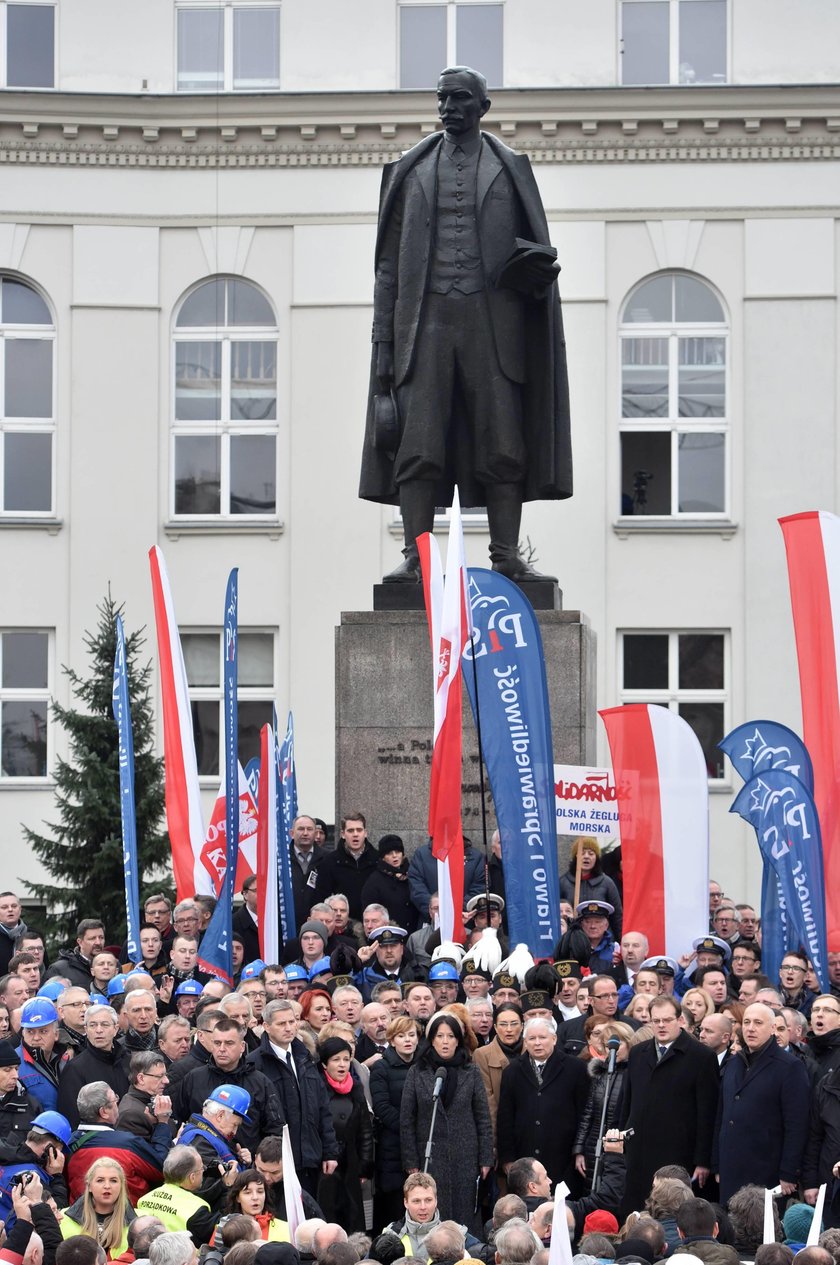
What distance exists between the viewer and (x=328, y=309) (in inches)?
1189

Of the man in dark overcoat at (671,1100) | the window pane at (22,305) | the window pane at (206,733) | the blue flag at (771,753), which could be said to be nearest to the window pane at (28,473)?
the window pane at (22,305)

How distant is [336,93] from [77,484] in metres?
5.56

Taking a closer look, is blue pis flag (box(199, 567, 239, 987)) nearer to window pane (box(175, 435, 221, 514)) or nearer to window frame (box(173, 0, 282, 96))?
window pane (box(175, 435, 221, 514))

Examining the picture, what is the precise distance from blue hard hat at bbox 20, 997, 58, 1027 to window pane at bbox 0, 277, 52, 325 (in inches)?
809

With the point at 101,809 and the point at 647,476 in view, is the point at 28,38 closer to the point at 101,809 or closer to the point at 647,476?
the point at 647,476

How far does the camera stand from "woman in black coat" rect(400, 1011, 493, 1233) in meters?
10.8

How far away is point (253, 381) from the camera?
3066 centimetres

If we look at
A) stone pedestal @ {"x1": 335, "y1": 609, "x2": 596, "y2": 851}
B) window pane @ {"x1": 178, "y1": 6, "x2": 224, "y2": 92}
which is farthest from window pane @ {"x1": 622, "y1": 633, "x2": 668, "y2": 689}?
stone pedestal @ {"x1": 335, "y1": 609, "x2": 596, "y2": 851}

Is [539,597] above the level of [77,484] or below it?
below

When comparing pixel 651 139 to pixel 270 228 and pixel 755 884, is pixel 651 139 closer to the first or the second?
pixel 270 228

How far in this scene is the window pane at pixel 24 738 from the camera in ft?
99.5

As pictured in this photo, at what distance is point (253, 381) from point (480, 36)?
502cm

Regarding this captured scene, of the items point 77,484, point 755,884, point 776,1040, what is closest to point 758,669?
point 755,884

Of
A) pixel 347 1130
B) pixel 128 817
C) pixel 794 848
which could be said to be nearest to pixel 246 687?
pixel 128 817
